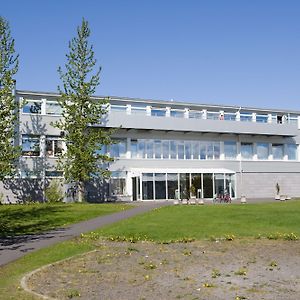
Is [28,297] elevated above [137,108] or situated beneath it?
situated beneath

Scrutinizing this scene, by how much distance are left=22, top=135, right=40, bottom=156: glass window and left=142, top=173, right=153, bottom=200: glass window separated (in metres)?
9.77

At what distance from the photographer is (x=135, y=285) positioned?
9.24m

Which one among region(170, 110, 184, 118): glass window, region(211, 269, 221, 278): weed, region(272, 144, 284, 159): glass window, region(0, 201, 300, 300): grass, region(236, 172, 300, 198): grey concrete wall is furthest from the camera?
region(272, 144, 284, 159): glass window

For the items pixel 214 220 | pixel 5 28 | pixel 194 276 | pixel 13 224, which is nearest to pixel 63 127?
pixel 5 28

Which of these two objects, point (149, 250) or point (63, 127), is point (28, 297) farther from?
point (63, 127)

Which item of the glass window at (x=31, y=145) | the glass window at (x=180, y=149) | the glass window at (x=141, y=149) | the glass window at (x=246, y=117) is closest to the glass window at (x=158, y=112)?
the glass window at (x=180, y=149)

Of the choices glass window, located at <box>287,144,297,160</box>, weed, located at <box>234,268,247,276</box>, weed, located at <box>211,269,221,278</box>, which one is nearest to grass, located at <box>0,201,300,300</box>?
weed, located at <box>211,269,221,278</box>

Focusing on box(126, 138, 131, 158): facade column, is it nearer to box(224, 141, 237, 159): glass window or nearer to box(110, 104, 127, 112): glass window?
box(110, 104, 127, 112): glass window

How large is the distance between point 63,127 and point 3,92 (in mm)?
5859

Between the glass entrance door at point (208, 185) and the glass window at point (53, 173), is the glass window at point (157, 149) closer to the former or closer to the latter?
the glass entrance door at point (208, 185)

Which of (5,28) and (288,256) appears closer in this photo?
(288,256)

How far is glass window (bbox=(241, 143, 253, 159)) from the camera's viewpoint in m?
51.9

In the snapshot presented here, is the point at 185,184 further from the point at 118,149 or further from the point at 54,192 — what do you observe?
the point at 54,192

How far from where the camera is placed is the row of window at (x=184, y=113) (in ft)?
142
